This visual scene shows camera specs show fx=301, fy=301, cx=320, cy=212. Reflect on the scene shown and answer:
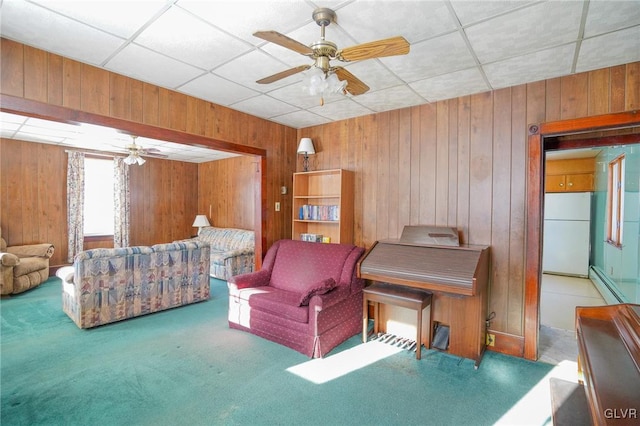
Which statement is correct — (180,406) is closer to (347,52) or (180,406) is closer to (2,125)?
(347,52)

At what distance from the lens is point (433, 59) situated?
233 cm

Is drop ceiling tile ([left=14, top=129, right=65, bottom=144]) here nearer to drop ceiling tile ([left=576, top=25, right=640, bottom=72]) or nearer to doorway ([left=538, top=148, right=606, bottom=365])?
drop ceiling tile ([left=576, top=25, right=640, bottom=72])

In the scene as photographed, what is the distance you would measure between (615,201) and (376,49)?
5.62m

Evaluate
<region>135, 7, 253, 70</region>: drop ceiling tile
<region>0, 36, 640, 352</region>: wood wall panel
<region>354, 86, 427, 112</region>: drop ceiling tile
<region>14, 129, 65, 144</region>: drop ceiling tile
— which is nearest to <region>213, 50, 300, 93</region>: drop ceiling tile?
<region>135, 7, 253, 70</region>: drop ceiling tile

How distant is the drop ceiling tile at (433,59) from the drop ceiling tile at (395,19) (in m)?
0.12

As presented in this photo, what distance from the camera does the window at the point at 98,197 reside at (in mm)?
6168

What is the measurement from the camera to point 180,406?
2061mm

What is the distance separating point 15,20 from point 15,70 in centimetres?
41

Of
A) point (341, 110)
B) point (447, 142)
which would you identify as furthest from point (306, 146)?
point (447, 142)


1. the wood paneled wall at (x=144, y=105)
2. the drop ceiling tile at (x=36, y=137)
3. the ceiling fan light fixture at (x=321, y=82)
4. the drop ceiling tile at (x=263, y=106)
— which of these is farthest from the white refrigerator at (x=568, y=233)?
the drop ceiling tile at (x=36, y=137)

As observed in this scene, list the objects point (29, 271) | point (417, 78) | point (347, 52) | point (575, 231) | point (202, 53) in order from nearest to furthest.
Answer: point (347, 52), point (202, 53), point (417, 78), point (29, 271), point (575, 231)

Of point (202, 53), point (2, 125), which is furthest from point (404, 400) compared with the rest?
point (2, 125)

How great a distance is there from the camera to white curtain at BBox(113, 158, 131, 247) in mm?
6367

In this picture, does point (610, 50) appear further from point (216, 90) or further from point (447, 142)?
point (216, 90)
